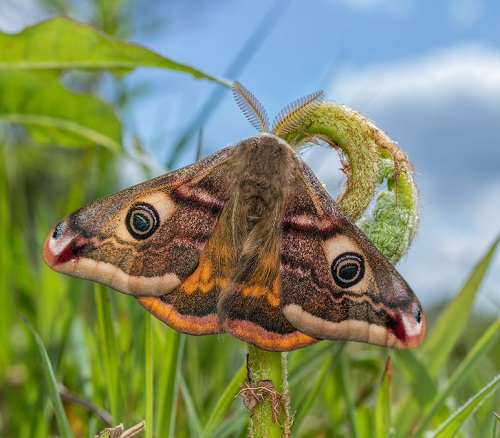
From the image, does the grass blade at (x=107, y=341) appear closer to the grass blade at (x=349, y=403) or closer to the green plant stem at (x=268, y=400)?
the green plant stem at (x=268, y=400)

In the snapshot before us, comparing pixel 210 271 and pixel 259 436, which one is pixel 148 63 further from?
pixel 259 436

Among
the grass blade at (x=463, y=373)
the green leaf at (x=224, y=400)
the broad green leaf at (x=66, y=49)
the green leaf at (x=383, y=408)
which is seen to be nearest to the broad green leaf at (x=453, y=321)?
the grass blade at (x=463, y=373)

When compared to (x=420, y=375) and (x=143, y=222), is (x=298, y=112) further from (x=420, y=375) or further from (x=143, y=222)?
(x=420, y=375)

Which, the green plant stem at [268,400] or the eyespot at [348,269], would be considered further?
the eyespot at [348,269]

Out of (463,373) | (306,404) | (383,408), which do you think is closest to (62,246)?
(306,404)

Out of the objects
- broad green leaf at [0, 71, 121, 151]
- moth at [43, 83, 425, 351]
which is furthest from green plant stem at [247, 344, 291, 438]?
broad green leaf at [0, 71, 121, 151]

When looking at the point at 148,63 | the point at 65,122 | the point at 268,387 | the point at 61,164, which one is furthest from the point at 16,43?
the point at 61,164
